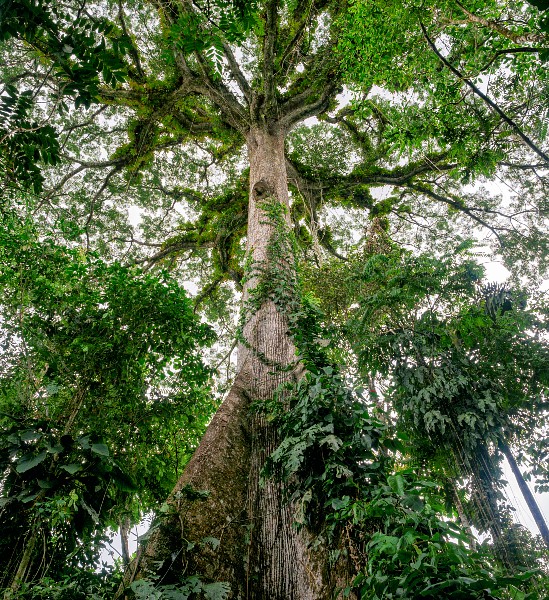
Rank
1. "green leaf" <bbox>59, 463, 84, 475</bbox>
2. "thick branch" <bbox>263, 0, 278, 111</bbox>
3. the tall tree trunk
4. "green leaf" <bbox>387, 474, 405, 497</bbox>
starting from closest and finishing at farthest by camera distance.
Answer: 1. "green leaf" <bbox>387, 474, 405, 497</bbox>
2. the tall tree trunk
3. "green leaf" <bbox>59, 463, 84, 475</bbox>
4. "thick branch" <bbox>263, 0, 278, 111</bbox>

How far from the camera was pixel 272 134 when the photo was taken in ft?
23.7

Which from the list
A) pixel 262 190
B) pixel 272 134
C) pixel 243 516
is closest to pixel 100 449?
pixel 243 516

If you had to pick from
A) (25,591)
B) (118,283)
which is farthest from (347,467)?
(118,283)

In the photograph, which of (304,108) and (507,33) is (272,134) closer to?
(304,108)

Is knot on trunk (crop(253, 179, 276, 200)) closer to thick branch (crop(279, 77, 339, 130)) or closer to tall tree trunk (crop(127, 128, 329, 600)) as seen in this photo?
thick branch (crop(279, 77, 339, 130))

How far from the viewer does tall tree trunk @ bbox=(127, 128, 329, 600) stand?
2.07 m

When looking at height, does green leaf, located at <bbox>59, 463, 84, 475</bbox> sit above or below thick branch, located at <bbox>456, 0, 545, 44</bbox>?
below

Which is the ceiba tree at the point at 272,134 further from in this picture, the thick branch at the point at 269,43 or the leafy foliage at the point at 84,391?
the leafy foliage at the point at 84,391

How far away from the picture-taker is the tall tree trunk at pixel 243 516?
2.07 metres

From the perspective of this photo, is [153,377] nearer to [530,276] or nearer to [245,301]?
[245,301]

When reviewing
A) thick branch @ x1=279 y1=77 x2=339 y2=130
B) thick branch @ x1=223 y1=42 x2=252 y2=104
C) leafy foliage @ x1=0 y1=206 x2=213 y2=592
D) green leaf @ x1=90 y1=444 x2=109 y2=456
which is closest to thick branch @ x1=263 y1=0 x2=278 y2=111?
thick branch @ x1=223 y1=42 x2=252 y2=104

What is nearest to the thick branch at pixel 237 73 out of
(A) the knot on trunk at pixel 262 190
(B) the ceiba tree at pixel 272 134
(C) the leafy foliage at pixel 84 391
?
(B) the ceiba tree at pixel 272 134

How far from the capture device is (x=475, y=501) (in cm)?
478

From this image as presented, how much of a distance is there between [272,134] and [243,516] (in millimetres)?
6735
